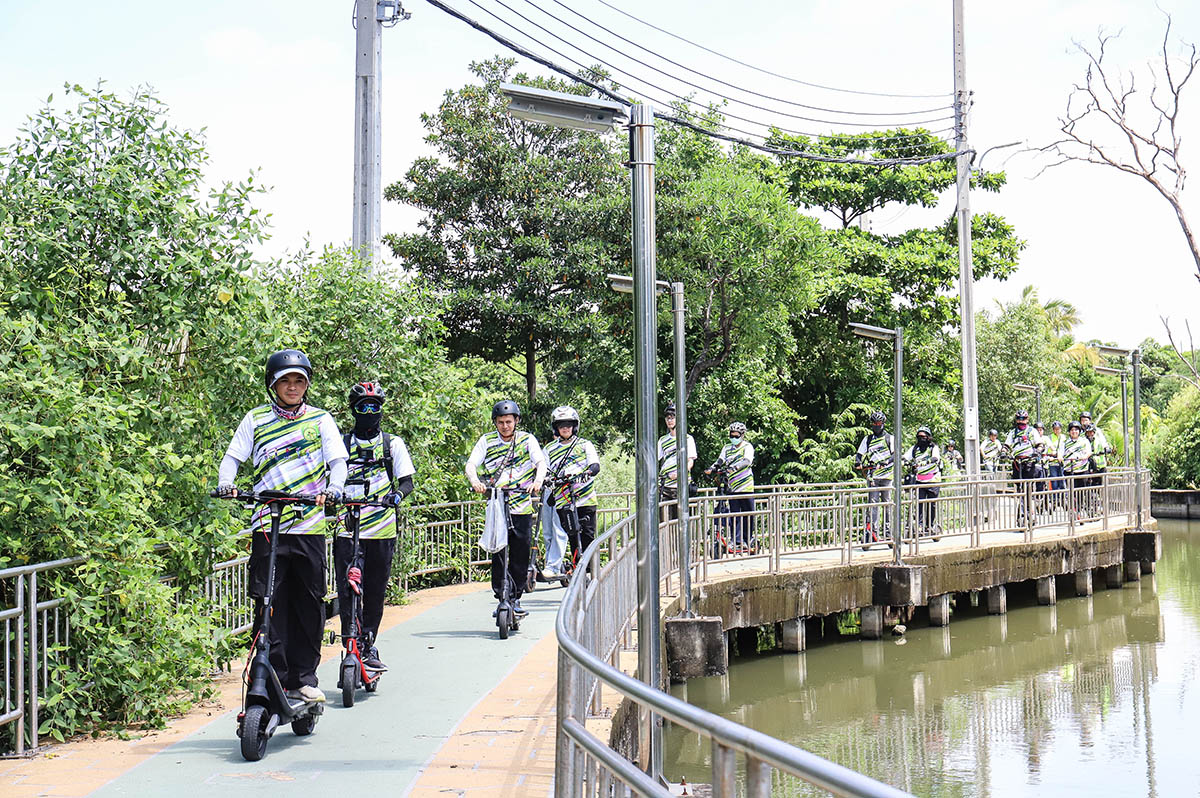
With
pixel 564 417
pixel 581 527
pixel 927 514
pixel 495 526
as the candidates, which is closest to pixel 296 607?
pixel 495 526

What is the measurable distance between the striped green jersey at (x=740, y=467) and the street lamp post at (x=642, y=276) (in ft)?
29.7

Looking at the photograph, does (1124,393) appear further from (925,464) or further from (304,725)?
(304,725)

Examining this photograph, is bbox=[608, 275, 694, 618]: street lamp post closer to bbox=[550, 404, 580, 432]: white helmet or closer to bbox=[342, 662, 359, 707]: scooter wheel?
bbox=[550, 404, 580, 432]: white helmet

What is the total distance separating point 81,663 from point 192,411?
1646 millimetres

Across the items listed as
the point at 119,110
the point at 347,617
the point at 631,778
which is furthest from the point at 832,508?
the point at 631,778

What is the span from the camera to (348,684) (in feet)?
24.5

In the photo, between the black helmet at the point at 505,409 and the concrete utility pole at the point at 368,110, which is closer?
the black helmet at the point at 505,409

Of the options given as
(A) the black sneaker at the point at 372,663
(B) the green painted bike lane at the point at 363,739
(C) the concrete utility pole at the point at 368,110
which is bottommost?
(B) the green painted bike lane at the point at 363,739

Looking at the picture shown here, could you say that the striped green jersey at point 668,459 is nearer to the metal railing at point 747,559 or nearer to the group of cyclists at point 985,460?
the metal railing at point 747,559

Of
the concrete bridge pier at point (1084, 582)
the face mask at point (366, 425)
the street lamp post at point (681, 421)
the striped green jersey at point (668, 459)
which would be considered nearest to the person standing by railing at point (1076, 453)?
the concrete bridge pier at point (1084, 582)

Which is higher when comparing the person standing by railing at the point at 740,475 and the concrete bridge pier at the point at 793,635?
the person standing by railing at the point at 740,475

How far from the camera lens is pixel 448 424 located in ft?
43.1

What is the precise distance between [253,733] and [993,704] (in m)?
10.8

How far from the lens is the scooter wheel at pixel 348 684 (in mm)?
7461
